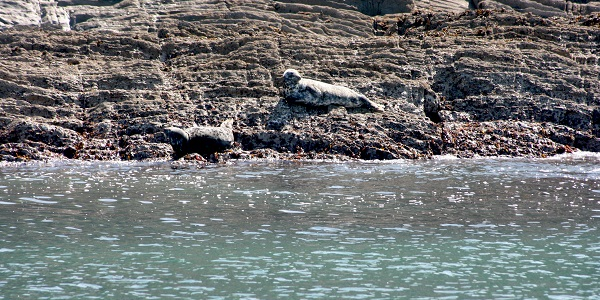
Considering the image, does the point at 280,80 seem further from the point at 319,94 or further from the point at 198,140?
the point at 198,140

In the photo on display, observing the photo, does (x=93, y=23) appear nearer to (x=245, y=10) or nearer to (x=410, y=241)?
(x=245, y=10)

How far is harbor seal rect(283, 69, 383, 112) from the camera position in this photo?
24.9m

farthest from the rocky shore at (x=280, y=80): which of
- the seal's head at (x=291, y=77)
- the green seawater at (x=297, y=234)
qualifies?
the green seawater at (x=297, y=234)

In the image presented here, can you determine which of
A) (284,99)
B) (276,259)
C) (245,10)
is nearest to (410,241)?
(276,259)

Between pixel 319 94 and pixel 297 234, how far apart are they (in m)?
12.8

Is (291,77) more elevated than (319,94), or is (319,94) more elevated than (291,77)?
(291,77)

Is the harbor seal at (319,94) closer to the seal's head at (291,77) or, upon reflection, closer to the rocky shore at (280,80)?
the seal's head at (291,77)

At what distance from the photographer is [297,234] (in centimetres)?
1267

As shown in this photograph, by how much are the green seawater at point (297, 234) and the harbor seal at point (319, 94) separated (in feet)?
17.0

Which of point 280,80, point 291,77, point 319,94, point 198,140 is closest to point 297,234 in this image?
point 198,140

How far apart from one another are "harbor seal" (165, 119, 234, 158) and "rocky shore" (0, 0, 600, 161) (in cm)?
39

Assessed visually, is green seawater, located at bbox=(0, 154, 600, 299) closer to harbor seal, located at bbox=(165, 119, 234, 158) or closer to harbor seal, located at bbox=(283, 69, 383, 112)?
harbor seal, located at bbox=(165, 119, 234, 158)

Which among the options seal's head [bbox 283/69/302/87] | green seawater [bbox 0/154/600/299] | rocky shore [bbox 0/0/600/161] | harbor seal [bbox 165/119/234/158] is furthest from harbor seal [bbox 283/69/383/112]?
green seawater [bbox 0/154/600/299]

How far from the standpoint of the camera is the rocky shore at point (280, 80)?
2353cm
